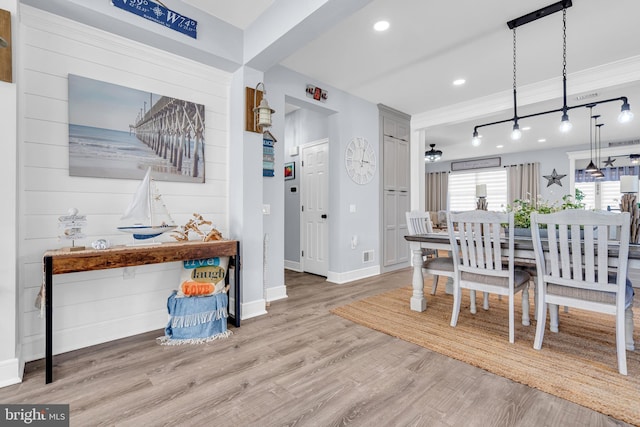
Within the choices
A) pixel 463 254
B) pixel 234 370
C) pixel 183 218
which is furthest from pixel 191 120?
pixel 463 254

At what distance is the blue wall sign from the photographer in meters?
2.23

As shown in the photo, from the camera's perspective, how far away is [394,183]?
5.03 meters

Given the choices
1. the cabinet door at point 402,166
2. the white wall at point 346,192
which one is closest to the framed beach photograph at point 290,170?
the white wall at point 346,192

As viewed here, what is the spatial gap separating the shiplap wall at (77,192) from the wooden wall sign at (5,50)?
0.31 m

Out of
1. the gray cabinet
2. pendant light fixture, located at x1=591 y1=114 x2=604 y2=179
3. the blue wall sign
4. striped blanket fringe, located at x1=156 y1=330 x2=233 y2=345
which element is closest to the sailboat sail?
striped blanket fringe, located at x1=156 y1=330 x2=233 y2=345

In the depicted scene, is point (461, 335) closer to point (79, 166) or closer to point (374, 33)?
point (374, 33)

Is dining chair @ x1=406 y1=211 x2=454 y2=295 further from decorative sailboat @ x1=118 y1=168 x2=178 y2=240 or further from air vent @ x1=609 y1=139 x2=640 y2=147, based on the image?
air vent @ x1=609 y1=139 x2=640 y2=147

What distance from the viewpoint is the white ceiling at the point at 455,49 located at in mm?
2582

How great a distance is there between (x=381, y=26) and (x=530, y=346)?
2963mm

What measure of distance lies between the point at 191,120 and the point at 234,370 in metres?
2.16

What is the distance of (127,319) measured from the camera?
247 cm

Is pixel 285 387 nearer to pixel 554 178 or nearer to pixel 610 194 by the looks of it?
pixel 554 178

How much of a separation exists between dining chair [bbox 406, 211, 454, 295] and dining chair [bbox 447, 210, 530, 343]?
22 cm

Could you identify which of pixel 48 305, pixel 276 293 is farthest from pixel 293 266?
pixel 48 305
